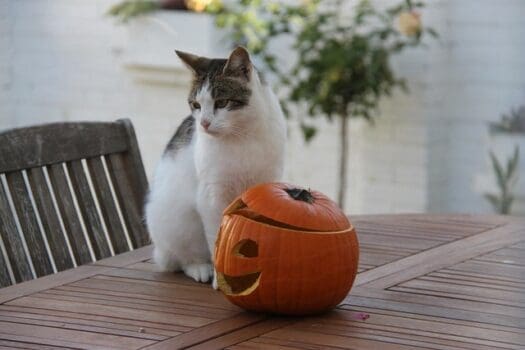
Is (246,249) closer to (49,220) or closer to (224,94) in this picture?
(224,94)

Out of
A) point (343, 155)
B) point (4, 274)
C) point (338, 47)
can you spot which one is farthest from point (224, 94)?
point (343, 155)

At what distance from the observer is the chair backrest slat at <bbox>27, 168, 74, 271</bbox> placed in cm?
230

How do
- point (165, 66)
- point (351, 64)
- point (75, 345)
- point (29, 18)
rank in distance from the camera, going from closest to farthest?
point (75, 345)
point (351, 64)
point (165, 66)
point (29, 18)

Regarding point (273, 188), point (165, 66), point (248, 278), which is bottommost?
point (248, 278)

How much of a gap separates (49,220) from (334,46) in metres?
2.15

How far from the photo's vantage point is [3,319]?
5.85ft

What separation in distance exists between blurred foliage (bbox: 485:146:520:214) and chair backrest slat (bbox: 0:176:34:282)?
2579mm

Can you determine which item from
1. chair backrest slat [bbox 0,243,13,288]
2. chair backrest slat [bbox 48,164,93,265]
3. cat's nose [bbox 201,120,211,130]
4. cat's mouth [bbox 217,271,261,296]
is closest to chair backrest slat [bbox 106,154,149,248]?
chair backrest slat [bbox 48,164,93,265]

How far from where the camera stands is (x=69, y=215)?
7.79ft

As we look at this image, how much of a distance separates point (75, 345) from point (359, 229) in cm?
106

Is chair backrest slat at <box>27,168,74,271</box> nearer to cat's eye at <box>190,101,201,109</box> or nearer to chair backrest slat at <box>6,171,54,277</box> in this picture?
chair backrest slat at <box>6,171,54,277</box>

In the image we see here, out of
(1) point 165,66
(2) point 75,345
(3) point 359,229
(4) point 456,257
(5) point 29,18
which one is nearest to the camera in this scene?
(2) point 75,345

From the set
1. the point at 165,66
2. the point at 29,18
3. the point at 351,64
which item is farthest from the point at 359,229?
the point at 29,18

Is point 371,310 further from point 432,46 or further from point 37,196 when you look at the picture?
point 432,46
